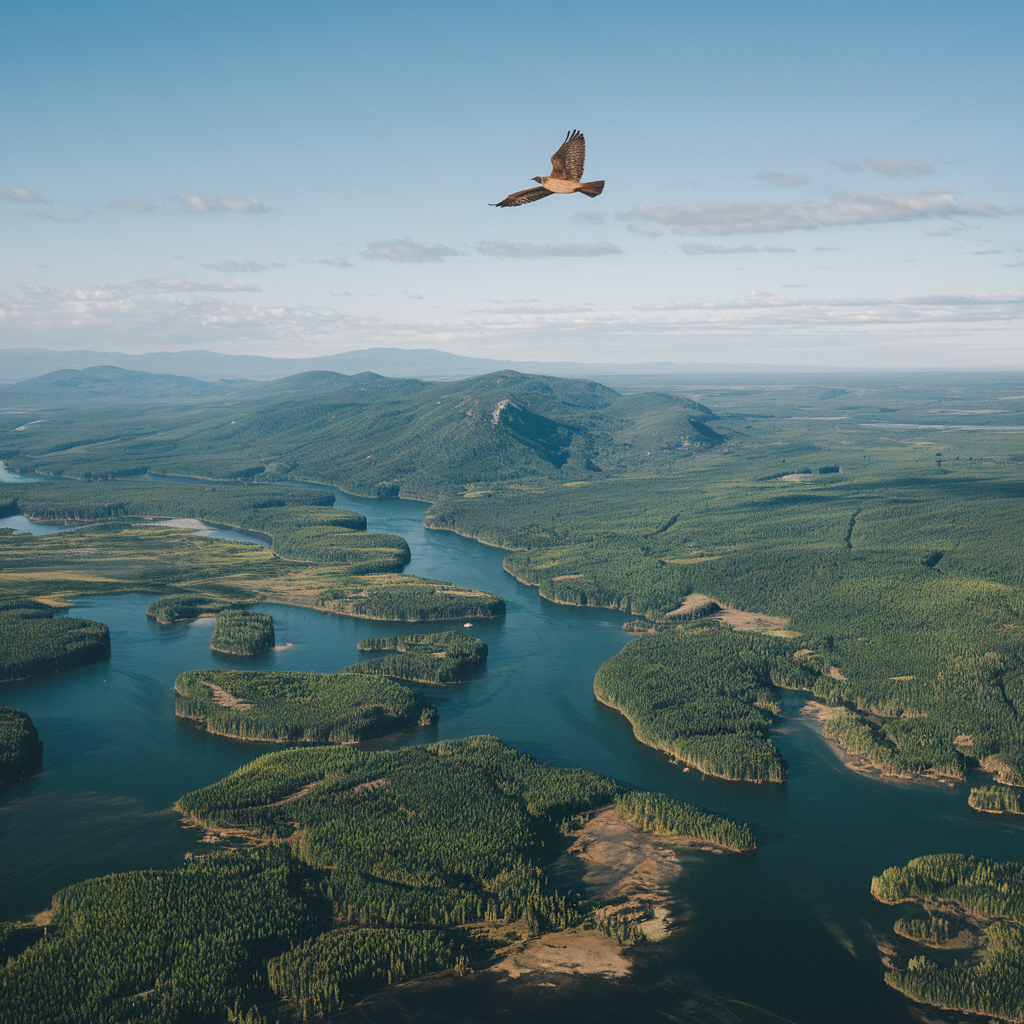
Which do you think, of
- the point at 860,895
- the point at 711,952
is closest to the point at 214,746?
the point at 711,952

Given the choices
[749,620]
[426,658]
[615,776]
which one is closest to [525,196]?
[615,776]

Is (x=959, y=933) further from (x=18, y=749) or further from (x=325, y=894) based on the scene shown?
(x=18, y=749)

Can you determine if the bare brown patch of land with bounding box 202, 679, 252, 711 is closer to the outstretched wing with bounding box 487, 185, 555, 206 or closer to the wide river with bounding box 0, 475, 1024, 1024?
the wide river with bounding box 0, 475, 1024, 1024

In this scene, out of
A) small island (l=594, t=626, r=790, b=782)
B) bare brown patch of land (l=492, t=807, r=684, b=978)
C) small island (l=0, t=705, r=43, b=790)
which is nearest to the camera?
bare brown patch of land (l=492, t=807, r=684, b=978)

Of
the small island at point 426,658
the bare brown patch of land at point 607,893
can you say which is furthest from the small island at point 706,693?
the small island at point 426,658

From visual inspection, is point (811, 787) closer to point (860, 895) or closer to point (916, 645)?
point (860, 895)

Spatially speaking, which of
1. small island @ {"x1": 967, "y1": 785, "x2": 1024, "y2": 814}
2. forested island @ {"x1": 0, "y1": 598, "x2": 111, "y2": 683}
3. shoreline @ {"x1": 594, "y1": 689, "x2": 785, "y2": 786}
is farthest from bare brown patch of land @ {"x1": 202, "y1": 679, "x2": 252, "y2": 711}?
small island @ {"x1": 967, "y1": 785, "x2": 1024, "y2": 814}
